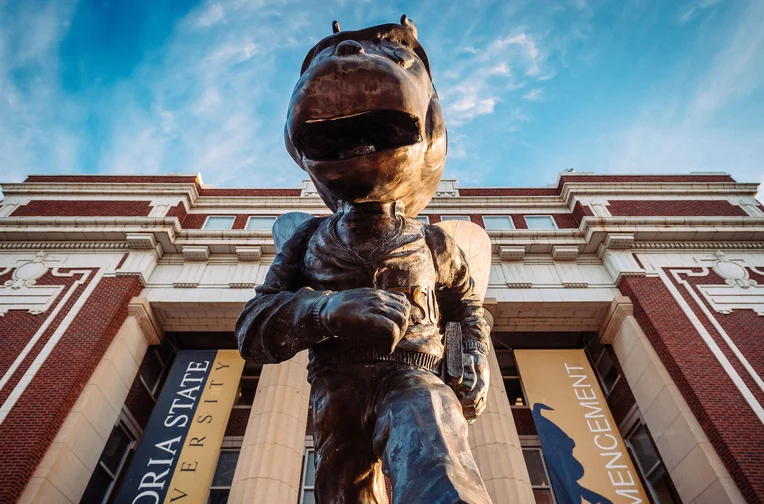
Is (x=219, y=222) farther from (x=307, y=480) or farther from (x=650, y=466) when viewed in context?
(x=650, y=466)

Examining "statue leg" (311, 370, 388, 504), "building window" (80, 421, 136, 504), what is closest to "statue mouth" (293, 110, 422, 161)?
"statue leg" (311, 370, 388, 504)

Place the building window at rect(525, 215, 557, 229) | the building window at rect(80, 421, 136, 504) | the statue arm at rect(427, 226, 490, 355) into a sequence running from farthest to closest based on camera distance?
the building window at rect(525, 215, 557, 229) → the building window at rect(80, 421, 136, 504) → the statue arm at rect(427, 226, 490, 355)

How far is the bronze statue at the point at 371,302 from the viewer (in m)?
1.60

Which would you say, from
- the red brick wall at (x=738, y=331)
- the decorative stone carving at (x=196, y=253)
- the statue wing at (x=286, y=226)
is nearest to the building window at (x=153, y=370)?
the decorative stone carving at (x=196, y=253)

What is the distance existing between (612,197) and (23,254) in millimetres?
18847

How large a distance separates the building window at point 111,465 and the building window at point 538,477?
10407 mm

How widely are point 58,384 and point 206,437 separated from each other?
332 centimetres

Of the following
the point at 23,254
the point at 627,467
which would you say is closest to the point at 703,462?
the point at 627,467

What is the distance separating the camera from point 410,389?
68.4 inches

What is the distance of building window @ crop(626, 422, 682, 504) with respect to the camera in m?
10.6

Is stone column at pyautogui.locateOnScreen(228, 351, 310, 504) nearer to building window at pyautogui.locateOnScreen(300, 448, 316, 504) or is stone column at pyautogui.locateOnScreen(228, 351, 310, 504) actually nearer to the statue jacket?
building window at pyautogui.locateOnScreen(300, 448, 316, 504)

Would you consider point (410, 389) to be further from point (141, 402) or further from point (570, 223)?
point (570, 223)

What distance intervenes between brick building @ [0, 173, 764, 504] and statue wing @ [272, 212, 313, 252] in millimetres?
7216

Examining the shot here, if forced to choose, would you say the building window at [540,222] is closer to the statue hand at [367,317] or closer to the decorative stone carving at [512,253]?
the decorative stone carving at [512,253]
